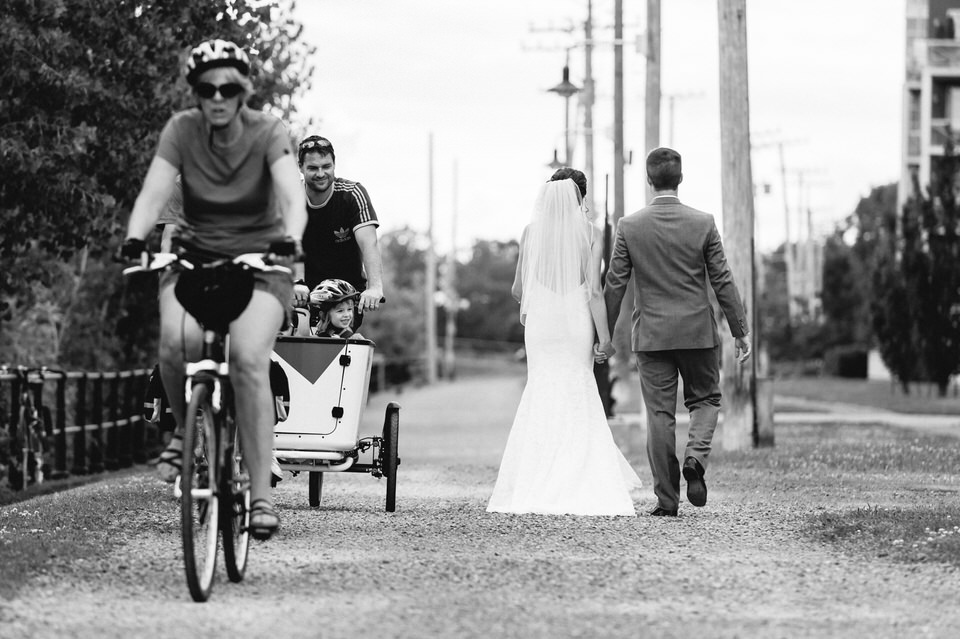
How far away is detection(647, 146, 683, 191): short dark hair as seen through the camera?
415 inches

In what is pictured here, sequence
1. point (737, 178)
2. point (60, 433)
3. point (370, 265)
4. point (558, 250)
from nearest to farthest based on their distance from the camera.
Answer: point (370, 265), point (558, 250), point (60, 433), point (737, 178)

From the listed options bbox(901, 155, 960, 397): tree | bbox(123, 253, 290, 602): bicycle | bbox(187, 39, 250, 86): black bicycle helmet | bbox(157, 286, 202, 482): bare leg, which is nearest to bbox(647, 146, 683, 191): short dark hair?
bbox(187, 39, 250, 86): black bicycle helmet

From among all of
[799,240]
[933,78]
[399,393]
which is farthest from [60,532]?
[799,240]

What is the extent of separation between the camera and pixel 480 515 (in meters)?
10.2

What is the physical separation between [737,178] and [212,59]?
12.4 meters

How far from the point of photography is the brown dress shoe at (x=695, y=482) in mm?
10366

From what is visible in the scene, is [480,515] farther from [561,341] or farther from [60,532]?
[60,532]

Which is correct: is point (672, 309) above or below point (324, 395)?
above

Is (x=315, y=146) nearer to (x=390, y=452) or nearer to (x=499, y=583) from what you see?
(x=390, y=452)

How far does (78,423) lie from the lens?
1797 cm

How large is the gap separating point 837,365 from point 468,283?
243 ft

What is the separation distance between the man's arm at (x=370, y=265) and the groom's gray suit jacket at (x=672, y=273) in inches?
57.3

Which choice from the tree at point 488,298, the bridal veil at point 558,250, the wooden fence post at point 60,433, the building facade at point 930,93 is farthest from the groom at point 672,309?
the tree at point 488,298

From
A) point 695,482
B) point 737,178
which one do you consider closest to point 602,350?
point 695,482
